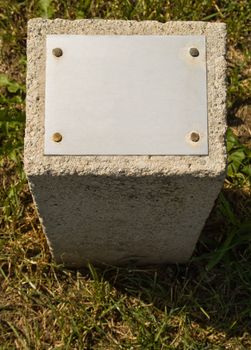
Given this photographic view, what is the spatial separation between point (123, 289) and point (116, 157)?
1037 millimetres

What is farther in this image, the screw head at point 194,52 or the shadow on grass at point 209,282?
the shadow on grass at point 209,282

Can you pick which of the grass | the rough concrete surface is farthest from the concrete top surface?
the grass

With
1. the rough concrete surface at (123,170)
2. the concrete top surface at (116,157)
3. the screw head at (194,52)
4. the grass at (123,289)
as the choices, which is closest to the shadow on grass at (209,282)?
the grass at (123,289)

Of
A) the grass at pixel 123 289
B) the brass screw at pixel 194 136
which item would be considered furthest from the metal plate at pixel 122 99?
the grass at pixel 123 289

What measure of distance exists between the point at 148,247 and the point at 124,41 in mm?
942

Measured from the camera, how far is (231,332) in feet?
8.16

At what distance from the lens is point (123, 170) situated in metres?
1.62

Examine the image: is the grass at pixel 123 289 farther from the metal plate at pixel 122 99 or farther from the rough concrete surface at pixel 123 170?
the metal plate at pixel 122 99

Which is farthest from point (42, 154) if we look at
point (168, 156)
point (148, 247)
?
point (148, 247)

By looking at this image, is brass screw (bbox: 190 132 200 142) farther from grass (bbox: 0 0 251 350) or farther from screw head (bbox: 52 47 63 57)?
grass (bbox: 0 0 251 350)

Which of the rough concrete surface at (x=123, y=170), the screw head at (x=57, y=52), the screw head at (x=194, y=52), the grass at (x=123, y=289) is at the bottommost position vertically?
the grass at (x=123, y=289)

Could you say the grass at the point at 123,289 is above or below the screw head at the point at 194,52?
below

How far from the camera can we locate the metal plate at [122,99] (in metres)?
1.61

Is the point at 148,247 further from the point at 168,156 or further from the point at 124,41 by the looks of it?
the point at 124,41
